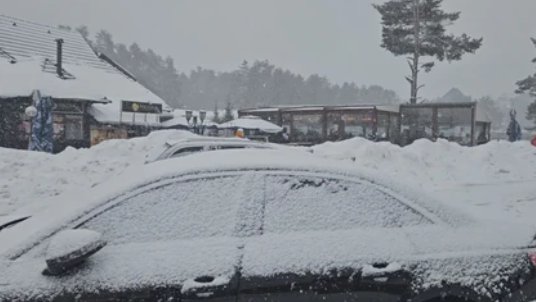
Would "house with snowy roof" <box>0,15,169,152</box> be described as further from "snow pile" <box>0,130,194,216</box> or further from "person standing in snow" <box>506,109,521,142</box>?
"person standing in snow" <box>506,109,521,142</box>

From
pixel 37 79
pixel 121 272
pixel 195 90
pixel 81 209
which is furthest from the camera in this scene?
pixel 195 90

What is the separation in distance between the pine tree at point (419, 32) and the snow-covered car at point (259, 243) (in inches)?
1672

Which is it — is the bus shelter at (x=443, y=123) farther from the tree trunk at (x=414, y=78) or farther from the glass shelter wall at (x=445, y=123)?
the tree trunk at (x=414, y=78)

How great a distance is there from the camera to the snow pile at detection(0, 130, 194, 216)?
35.2ft

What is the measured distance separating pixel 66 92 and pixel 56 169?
12834 mm

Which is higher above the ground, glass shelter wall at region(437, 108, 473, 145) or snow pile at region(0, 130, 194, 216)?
glass shelter wall at region(437, 108, 473, 145)

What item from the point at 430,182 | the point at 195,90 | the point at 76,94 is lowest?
the point at 430,182

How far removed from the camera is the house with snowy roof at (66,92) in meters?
22.9

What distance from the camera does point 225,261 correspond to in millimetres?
2676

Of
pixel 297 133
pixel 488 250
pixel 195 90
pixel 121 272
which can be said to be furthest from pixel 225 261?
pixel 195 90

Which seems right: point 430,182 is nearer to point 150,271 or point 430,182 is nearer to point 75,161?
point 75,161

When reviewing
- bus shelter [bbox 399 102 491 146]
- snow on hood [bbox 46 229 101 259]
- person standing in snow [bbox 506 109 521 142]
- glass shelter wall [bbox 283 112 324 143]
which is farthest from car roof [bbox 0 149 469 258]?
person standing in snow [bbox 506 109 521 142]

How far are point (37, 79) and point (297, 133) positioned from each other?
13580 millimetres

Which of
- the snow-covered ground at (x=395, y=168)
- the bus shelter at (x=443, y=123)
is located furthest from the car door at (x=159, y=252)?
the bus shelter at (x=443, y=123)
